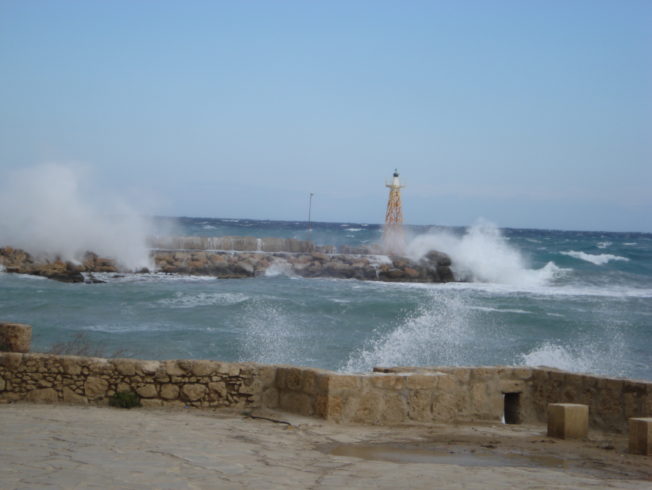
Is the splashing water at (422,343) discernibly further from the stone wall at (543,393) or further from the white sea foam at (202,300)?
the stone wall at (543,393)

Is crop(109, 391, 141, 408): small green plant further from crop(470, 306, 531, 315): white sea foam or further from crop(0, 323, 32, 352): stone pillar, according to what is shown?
crop(470, 306, 531, 315): white sea foam

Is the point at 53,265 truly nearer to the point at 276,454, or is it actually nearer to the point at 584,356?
the point at 584,356

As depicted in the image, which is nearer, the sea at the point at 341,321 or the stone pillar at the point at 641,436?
the stone pillar at the point at 641,436

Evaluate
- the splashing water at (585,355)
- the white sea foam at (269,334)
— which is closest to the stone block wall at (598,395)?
the splashing water at (585,355)

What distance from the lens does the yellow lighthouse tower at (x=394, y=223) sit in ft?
136

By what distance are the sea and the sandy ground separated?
27.3ft

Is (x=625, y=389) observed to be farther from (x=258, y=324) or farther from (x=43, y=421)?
(x=258, y=324)

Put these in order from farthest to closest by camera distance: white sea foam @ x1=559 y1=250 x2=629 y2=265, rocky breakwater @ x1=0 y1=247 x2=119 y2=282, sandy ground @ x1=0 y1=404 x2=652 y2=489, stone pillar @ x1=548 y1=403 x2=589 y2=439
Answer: white sea foam @ x1=559 y1=250 x2=629 y2=265 < rocky breakwater @ x1=0 y1=247 x2=119 y2=282 < stone pillar @ x1=548 y1=403 x2=589 y2=439 < sandy ground @ x1=0 y1=404 x2=652 y2=489

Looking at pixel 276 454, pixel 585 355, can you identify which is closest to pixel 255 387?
pixel 276 454

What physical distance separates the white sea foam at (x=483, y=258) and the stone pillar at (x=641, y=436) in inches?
1374

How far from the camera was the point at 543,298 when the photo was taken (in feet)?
107

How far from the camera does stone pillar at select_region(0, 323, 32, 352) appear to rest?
9203 mm

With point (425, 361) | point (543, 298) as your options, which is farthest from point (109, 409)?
point (543, 298)

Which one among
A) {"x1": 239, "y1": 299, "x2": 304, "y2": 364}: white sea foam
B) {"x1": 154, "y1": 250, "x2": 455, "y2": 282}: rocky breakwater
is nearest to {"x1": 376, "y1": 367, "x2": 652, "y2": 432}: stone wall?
{"x1": 239, "y1": 299, "x2": 304, "y2": 364}: white sea foam
